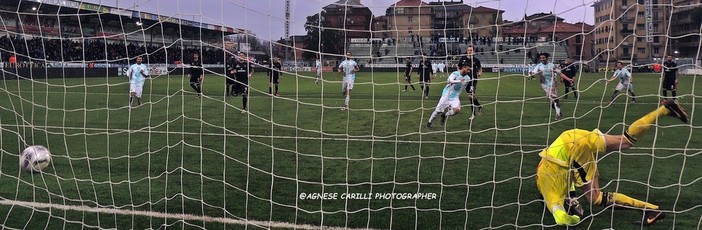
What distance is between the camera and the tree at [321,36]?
18.7ft

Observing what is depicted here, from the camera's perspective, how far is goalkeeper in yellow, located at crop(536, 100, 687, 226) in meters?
4.37

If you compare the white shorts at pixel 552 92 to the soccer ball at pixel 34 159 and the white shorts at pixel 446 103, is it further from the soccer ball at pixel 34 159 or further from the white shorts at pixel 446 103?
the soccer ball at pixel 34 159

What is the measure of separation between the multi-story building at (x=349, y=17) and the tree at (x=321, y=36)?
0.28ft

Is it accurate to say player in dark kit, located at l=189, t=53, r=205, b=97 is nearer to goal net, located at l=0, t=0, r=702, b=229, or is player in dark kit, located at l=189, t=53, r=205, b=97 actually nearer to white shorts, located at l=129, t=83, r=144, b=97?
white shorts, located at l=129, t=83, r=144, b=97

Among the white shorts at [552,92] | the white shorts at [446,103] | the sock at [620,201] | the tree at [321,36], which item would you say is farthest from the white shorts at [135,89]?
the sock at [620,201]

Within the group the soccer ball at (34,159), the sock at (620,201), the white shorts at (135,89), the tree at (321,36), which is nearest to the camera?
the sock at (620,201)

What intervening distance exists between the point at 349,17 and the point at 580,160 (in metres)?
3.50

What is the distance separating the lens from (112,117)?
12.0 metres

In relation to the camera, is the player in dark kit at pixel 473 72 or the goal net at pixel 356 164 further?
the player in dark kit at pixel 473 72

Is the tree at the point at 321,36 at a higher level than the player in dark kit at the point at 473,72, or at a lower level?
higher

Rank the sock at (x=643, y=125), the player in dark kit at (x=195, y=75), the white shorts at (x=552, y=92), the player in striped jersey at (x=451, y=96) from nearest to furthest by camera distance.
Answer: the sock at (x=643, y=125) → the white shorts at (x=552, y=92) → the player in striped jersey at (x=451, y=96) → the player in dark kit at (x=195, y=75)

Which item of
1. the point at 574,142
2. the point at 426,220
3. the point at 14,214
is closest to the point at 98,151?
the point at 14,214

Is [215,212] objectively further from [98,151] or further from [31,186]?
[98,151]

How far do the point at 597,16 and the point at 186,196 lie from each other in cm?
453
